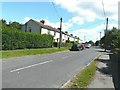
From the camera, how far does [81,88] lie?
9469mm

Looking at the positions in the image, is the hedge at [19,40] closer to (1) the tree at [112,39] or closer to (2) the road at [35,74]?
(2) the road at [35,74]

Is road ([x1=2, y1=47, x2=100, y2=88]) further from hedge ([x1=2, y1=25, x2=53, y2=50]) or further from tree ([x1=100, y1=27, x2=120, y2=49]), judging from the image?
hedge ([x1=2, y1=25, x2=53, y2=50])

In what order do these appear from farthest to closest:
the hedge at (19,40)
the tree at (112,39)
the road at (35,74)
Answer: the tree at (112,39) < the hedge at (19,40) < the road at (35,74)

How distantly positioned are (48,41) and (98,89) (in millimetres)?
43528

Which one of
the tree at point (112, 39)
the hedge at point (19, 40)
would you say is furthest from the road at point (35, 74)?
the hedge at point (19, 40)

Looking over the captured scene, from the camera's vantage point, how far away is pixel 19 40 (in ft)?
117

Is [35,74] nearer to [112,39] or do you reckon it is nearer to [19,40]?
[19,40]

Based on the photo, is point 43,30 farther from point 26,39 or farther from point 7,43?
point 7,43

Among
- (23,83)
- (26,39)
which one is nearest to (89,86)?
(23,83)

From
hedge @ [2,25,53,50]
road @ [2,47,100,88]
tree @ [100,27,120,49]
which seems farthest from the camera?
tree @ [100,27,120,49]

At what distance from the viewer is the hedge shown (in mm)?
30953

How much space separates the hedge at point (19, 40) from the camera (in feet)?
102

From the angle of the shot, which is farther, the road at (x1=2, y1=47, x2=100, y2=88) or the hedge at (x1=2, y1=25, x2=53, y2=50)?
the hedge at (x1=2, y1=25, x2=53, y2=50)

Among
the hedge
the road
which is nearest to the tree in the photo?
the road
